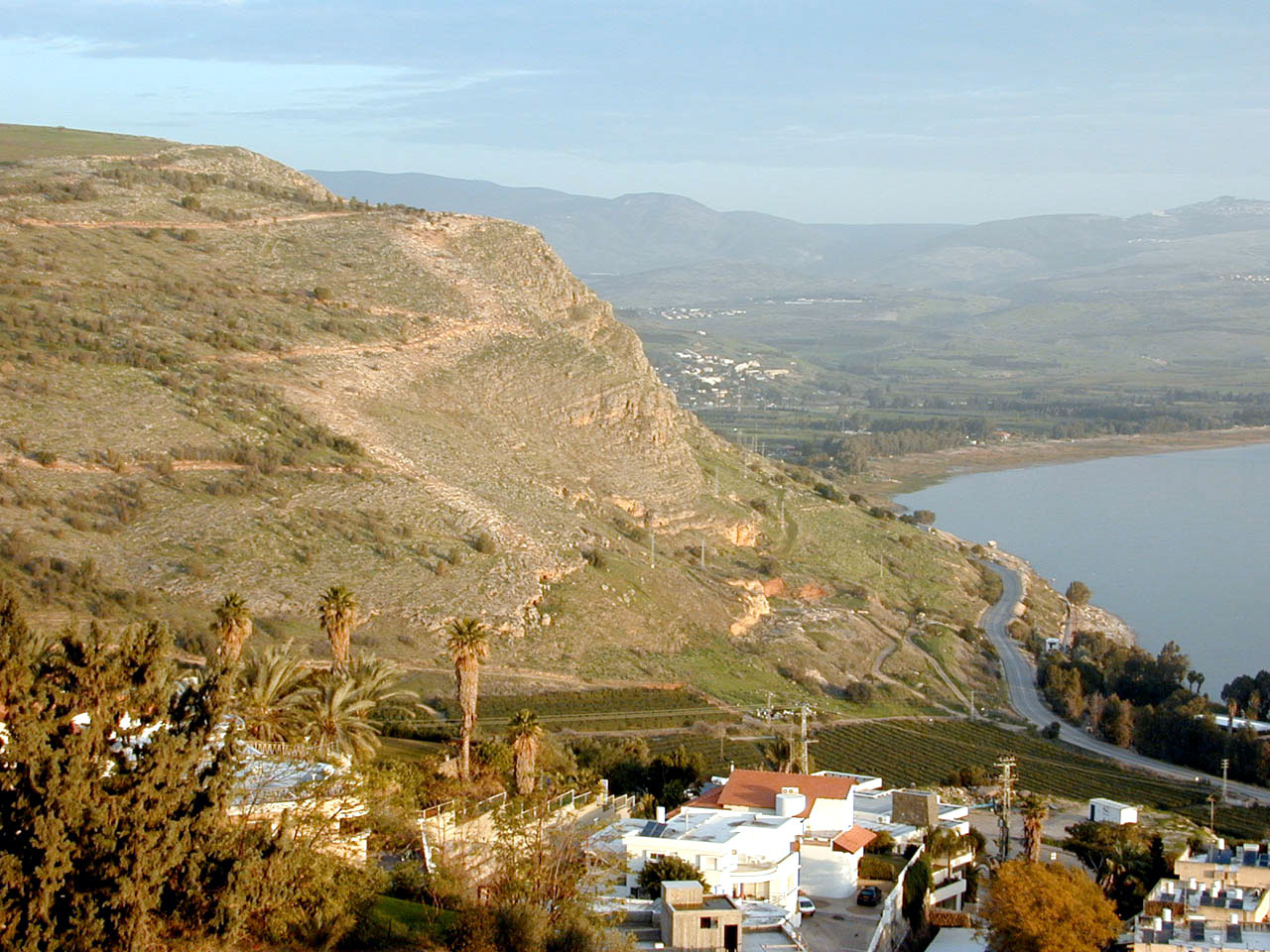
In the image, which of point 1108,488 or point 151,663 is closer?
point 151,663

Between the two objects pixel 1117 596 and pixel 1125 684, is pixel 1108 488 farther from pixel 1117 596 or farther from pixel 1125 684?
pixel 1125 684

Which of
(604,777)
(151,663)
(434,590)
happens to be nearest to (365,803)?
Result: (151,663)

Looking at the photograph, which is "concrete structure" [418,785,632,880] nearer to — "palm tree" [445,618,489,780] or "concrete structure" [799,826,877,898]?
"palm tree" [445,618,489,780]

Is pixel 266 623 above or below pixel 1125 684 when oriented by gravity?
above

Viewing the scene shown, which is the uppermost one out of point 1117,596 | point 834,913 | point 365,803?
point 365,803

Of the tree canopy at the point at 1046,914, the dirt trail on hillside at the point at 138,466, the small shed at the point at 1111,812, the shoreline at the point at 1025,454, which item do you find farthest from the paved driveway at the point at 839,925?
the shoreline at the point at 1025,454

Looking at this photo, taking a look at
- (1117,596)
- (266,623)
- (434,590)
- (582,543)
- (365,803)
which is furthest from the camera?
(1117,596)

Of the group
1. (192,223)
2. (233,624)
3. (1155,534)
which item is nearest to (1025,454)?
(1155,534)
